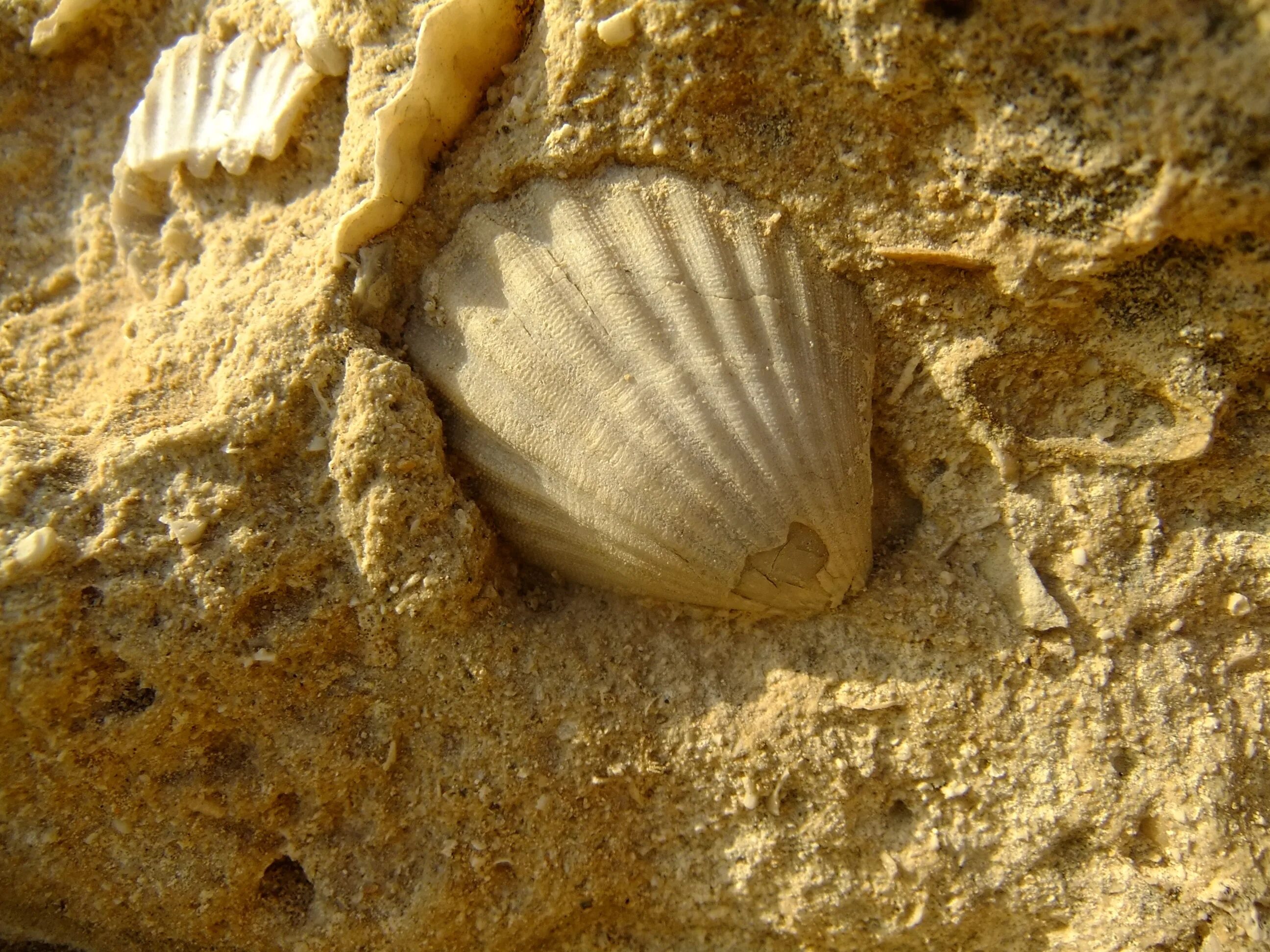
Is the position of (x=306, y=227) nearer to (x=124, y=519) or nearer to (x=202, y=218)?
(x=202, y=218)

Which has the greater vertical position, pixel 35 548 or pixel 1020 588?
pixel 35 548

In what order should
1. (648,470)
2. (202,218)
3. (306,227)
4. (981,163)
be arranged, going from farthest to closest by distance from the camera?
(202,218) → (306,227) → (648,470) → (981,163)

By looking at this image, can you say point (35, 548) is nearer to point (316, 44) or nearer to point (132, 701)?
point (132, 701)

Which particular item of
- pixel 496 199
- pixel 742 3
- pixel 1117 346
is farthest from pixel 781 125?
pixel 1117 346

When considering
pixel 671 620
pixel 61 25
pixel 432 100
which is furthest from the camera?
pixel 61 25

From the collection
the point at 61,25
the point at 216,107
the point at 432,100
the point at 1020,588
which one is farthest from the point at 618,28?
the point at 61,25

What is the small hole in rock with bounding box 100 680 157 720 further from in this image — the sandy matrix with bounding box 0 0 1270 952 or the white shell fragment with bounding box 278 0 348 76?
the white shell fragment with bounding box 278 0 348 76
